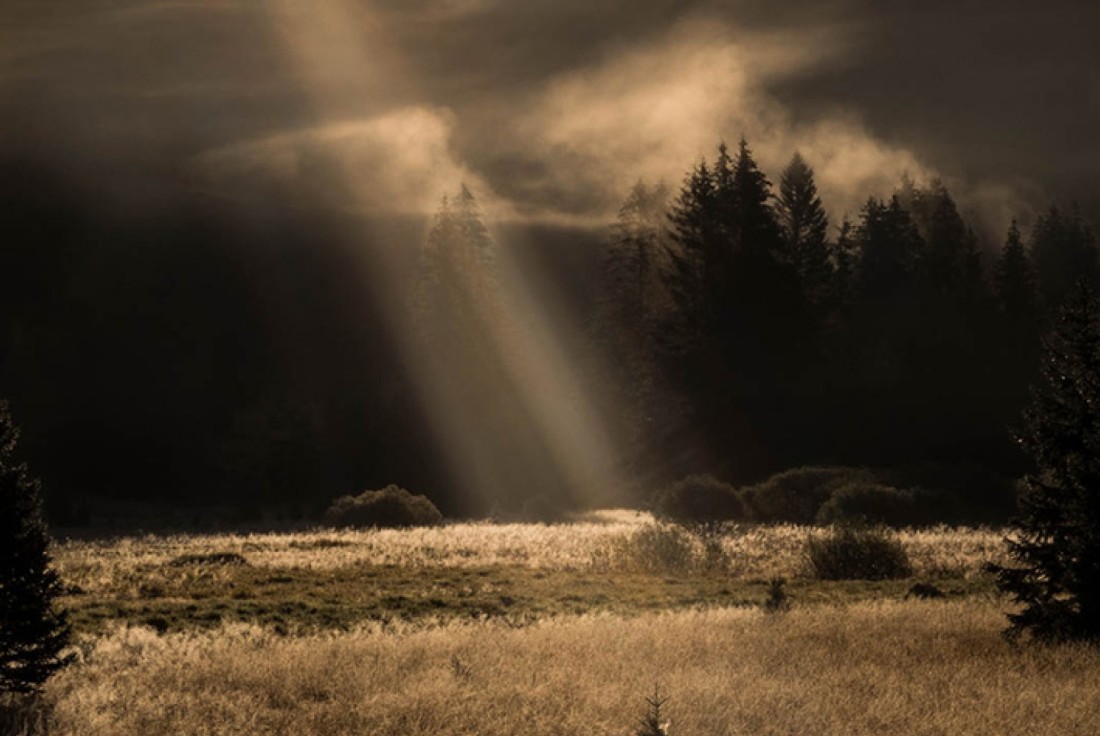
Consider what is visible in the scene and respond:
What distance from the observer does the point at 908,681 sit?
47.5 ft

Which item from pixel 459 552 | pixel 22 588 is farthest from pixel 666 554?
pixel 22 588

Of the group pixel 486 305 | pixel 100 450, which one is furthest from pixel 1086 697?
pixel 100 450

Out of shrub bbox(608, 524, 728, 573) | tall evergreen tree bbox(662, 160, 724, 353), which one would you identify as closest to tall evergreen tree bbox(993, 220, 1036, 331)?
tall evergreen tree bbox(662, 160, 724, 353)

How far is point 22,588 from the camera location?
12.3m

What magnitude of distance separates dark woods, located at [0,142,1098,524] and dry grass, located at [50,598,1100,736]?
3929cm

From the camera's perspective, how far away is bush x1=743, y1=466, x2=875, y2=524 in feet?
153

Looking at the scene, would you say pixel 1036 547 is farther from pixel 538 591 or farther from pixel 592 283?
pixel 592 283

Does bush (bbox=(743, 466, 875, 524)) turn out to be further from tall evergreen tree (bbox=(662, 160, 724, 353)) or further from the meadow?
tall evergreen tree (bbox=(662, 160, 724, 353))

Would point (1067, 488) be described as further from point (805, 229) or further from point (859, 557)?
point (805, 229)

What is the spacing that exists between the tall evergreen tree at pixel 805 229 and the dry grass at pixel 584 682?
6301cm

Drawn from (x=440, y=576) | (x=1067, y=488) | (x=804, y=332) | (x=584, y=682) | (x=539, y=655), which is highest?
(x=804, y=332)

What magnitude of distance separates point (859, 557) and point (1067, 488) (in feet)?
42.6

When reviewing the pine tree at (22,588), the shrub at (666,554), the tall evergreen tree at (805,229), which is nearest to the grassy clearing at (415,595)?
the shrub at (666,554)

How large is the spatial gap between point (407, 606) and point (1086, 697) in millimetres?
13176
